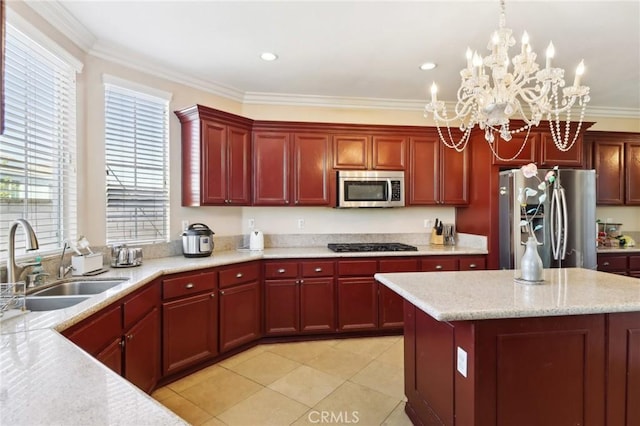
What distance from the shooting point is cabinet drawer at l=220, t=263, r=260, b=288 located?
9.59 feet

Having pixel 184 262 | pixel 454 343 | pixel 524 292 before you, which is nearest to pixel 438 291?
pixel 454 343

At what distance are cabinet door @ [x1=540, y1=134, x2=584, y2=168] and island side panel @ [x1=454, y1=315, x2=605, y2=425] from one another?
8.37ft

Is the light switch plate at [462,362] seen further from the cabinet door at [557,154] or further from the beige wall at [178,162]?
the cabinet door at [557,154]

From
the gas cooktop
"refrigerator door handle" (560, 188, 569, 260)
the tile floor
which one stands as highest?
"refrigerator door handle" (560, 188, 569, 260)

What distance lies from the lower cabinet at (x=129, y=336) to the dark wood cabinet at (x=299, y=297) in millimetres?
1129

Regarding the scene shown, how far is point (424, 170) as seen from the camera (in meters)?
3.85

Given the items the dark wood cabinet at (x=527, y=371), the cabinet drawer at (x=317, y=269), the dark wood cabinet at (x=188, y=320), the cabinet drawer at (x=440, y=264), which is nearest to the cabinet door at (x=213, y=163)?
the dark wood cabinet at (x=188, y=320)

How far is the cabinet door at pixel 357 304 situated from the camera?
340 centimetres

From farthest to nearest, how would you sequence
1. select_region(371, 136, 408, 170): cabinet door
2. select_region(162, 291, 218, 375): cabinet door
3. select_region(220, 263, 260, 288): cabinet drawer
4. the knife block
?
the knife block
select_region(371, 136, 408, 170): cabinet door
select_region(220, 263, 260, 288): cabinet drawer
select_region(162, 291, 218, 375): cabinet door

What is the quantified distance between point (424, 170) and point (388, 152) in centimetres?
48

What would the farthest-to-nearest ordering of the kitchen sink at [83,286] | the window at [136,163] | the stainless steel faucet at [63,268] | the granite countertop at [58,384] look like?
the window at [136,163] < the stainless steel faucet at [63,268] < the kitchen sink at [83,286] < the granite countertop at [58,384]

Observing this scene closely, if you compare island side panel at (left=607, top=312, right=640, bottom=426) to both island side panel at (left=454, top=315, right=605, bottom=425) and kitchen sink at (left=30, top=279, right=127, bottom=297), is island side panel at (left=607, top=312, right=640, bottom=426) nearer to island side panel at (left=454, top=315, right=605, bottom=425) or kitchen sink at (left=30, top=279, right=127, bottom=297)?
island side panel at (left=454, top=315, right=605, bottom=425)

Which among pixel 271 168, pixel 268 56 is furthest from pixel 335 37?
pixel 271 168

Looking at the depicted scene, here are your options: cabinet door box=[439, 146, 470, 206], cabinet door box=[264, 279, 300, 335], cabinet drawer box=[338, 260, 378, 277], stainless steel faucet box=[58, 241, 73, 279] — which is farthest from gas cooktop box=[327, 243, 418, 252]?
stainless steel faucet box=[58, 241, 73, 279]
